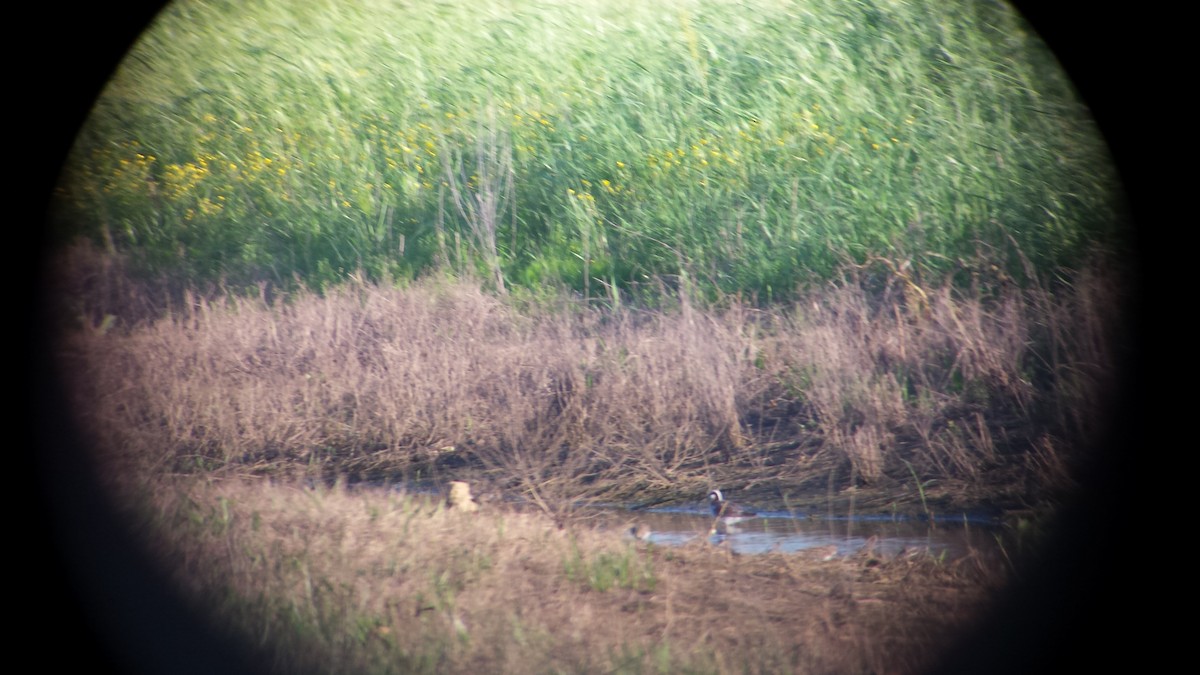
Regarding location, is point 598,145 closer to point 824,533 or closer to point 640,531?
point 640,531

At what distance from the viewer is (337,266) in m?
6.90

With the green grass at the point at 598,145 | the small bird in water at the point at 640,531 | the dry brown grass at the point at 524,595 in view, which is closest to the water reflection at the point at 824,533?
the small bird in water at the point at 640,531

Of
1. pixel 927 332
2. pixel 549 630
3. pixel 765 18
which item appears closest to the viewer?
pixel 549 630

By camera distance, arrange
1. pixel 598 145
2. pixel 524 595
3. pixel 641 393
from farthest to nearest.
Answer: pixel 598 145 → pixel 641 393 → pixel 524 595

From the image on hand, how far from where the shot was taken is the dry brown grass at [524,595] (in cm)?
312

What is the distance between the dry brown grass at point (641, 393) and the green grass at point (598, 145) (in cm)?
69

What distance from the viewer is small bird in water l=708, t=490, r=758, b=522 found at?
13.9 feet

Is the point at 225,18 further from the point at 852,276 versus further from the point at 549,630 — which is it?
the point at 549,630

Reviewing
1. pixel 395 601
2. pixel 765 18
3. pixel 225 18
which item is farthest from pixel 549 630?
pixel 225 18

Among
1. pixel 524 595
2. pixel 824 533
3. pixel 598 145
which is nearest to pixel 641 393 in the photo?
pixel 824 533

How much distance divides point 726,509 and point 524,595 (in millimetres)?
1315

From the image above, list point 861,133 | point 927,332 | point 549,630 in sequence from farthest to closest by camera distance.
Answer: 1. point 861,133
2. point 927,332
3. point 549,630

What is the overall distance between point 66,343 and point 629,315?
3.61 meters

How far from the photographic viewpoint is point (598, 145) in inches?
282
